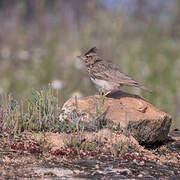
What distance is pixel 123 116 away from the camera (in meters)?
4.97

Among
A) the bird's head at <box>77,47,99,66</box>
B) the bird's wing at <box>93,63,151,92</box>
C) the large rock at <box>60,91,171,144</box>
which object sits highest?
the bird's head at <box>77,47,99,66</box>

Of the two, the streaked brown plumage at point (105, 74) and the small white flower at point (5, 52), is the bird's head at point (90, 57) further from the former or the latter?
the small white flower at point (5, 52)

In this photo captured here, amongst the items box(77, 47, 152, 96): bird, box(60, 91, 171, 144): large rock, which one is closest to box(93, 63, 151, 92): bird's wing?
box(77, 47, 152, 96): bird

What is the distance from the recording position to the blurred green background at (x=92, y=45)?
10531 millimetres

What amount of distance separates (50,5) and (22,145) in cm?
1707

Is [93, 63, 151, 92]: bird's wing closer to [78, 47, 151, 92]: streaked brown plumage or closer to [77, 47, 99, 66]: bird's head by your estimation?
[78, 47, 151, 92]: streaked brown plumage

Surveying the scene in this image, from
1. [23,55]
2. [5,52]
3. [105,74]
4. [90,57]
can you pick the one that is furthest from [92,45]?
[105,74]

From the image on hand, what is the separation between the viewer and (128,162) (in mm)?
4250

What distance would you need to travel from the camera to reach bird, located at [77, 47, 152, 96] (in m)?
5.86

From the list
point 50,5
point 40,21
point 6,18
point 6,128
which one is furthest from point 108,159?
point 50,5

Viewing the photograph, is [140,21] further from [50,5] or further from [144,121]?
[144,121]

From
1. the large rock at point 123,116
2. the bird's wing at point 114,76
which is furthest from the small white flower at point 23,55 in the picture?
the large rock at point 123,116

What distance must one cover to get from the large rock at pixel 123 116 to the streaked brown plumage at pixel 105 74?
533 millimetres

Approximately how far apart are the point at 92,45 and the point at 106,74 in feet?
20.0
